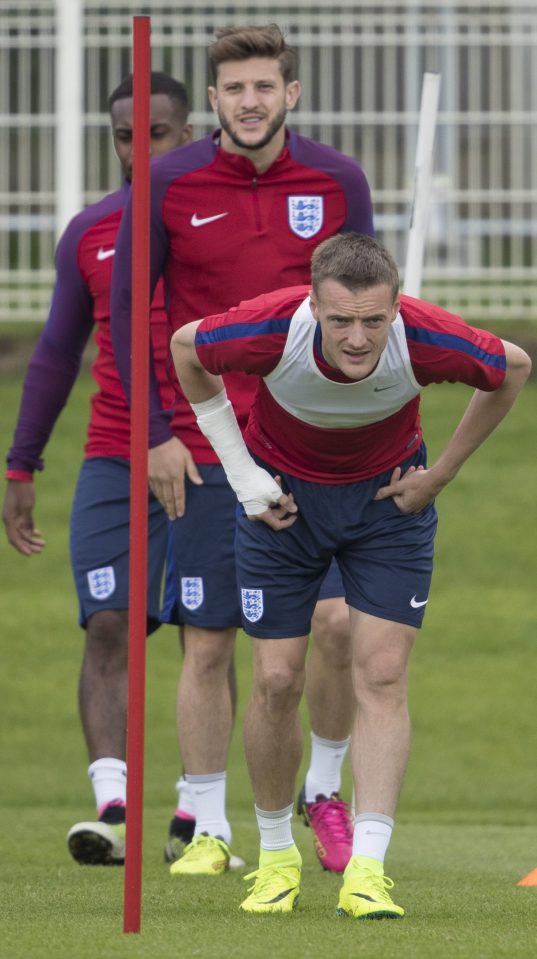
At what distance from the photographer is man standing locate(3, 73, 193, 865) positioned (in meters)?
6.53

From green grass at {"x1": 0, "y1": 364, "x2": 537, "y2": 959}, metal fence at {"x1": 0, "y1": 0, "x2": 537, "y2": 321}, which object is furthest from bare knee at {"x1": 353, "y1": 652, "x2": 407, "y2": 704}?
metal fence at {"x1": 0, "y1": 0, "x2": 537, "y2": 321}

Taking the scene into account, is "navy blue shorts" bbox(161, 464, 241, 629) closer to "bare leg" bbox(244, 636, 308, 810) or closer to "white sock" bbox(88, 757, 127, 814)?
"white sock" bbox(88, 757, 127, 814)

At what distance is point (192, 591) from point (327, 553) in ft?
3.39

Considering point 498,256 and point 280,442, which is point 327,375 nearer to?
point 280,442

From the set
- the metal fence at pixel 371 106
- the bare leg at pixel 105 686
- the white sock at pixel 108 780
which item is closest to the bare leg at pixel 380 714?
the white sock at pixel 108 780

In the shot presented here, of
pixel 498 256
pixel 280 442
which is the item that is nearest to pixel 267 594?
pixel 280 442

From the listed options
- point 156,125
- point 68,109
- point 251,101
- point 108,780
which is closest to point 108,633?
point 108,780

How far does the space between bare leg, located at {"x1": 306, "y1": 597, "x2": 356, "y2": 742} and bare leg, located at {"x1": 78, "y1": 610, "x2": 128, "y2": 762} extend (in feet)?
2.34

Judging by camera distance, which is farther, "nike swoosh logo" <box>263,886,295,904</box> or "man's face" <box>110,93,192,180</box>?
"man's face" <box>110,93,192,180</box>

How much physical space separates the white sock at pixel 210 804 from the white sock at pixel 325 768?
0.30 m

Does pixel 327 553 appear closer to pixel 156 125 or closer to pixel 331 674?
pixel 331 674

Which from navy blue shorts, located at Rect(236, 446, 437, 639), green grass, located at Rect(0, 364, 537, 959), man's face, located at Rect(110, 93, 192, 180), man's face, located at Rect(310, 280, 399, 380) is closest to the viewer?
green grass, located at Rect(0, 364, 537, 959)

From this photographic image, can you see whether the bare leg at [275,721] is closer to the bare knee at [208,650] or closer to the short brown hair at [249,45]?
the bare knee at [208,650]

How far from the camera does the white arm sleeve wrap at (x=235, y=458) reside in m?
4.99
